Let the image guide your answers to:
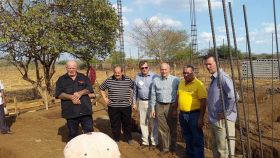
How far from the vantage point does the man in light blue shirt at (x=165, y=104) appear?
6609 millimetres

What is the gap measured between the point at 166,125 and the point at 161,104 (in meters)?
0.38

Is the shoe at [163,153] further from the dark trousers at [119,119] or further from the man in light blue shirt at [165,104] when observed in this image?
the dark trousers at [119,119]

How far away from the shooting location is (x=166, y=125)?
6828 mm

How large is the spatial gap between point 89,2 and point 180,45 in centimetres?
3293

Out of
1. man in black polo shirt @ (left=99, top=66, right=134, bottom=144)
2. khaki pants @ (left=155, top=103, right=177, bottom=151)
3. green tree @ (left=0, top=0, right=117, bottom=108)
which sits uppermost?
green tree @ (left=0, top=0, right=117, bottom=108)

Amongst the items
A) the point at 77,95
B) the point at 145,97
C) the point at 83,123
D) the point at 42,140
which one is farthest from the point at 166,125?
the point at 42,140

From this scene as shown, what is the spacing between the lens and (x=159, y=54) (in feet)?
144

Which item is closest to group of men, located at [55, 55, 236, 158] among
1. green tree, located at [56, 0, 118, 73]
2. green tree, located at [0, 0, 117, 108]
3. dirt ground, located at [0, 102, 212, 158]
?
dirt ground, located at [0, 102, 212, 158]

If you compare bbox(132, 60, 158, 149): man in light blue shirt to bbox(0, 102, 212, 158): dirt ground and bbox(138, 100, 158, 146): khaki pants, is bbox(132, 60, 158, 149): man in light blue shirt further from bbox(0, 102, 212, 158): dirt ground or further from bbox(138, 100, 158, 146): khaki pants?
bbox(0, 102, 212, 158): dirt ground

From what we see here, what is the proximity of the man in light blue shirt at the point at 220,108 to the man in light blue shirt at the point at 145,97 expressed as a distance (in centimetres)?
185

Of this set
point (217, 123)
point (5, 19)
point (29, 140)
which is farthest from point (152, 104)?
point (5, 19)

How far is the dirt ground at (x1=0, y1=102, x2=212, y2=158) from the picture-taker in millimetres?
6887

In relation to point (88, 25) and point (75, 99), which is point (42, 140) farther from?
point (88, 25)

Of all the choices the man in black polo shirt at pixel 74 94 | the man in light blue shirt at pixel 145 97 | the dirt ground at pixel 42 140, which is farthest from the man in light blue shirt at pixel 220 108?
the man in black polo shirt at pixel 74 94
